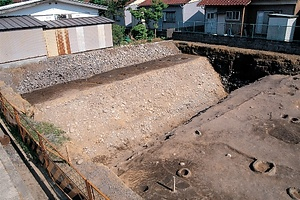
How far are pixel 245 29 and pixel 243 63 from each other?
13.2ft

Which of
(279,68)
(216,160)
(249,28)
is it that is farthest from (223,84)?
(216,160)

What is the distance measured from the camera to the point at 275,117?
13.6m

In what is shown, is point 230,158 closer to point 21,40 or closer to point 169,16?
point 21,40

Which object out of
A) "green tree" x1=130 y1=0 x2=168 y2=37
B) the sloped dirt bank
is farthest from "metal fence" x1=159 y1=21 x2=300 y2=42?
the sloped dirt bank

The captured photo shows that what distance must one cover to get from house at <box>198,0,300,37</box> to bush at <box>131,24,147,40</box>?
5.85 meters

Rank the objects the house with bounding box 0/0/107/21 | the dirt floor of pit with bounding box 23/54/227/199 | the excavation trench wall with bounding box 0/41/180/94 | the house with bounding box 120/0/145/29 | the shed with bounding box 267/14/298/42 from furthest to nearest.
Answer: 1. the house with bounding box 120/0/145/29
2. the shed with bounding box 267/14/298/42
3. the house with bounding box 0/0/107/21
4. the excavation trench wall with bounding box 0/41/180/94
5. the dirt floor of pit with bounding box 23/54/227/199

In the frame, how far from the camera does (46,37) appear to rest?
17953 millimetres

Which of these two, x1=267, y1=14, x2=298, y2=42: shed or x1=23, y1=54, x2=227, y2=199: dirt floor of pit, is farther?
x1=267, y1=14, x2=298, y2=42: shed

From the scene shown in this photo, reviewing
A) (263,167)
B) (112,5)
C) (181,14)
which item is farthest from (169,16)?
(263,167)

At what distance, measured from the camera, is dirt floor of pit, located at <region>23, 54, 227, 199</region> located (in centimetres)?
1323

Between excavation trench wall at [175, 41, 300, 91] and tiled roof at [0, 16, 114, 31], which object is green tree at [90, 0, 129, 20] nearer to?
tiled roof at [0, 16, 114, 31]

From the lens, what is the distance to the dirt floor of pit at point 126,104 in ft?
43.4

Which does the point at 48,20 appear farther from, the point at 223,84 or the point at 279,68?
the point at 279,68

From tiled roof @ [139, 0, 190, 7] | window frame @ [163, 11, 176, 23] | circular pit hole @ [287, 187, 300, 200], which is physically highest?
tiled roof @ [139, 0, 190, 7]
